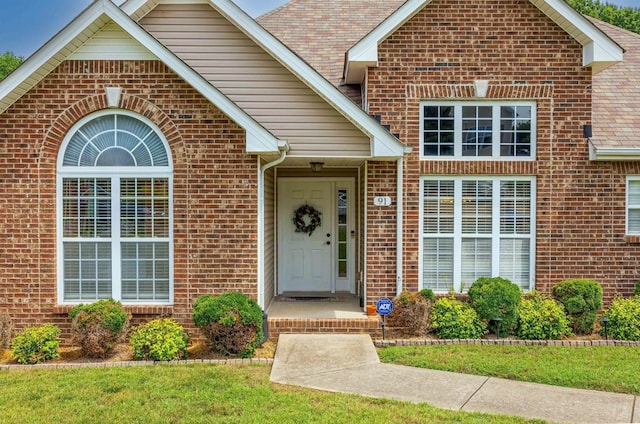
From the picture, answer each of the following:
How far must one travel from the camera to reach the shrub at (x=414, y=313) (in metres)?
8.19

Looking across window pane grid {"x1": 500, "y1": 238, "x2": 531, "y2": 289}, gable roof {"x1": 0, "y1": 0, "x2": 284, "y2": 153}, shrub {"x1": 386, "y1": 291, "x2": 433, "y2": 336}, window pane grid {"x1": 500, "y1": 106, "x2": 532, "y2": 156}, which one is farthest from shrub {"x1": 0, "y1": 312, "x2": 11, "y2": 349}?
window pane grid {"x1": 500, "y1": 106, "x2": 532, "y2": 156}

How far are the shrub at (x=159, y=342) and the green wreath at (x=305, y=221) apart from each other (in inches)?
169

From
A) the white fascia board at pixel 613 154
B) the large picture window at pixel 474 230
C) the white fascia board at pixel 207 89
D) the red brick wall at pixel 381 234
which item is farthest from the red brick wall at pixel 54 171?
the white fascia board at pixel 613 154

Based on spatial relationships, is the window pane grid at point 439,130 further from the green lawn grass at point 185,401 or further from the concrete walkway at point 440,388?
the green lawn grass at point 185,401

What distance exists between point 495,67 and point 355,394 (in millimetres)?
6269

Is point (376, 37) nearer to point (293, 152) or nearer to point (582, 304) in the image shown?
point (293, 152)

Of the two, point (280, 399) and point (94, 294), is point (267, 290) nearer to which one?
point (94, 294)

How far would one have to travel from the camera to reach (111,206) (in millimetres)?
8008

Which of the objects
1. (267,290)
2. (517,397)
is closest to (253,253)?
(267,290)

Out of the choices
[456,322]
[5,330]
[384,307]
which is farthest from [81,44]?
[456,322]

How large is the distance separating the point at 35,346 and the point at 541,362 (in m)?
7.01

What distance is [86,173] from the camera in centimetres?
796

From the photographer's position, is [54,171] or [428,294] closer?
[54,171]

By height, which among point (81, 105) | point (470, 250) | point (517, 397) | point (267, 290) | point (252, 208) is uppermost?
point (81, 105)
